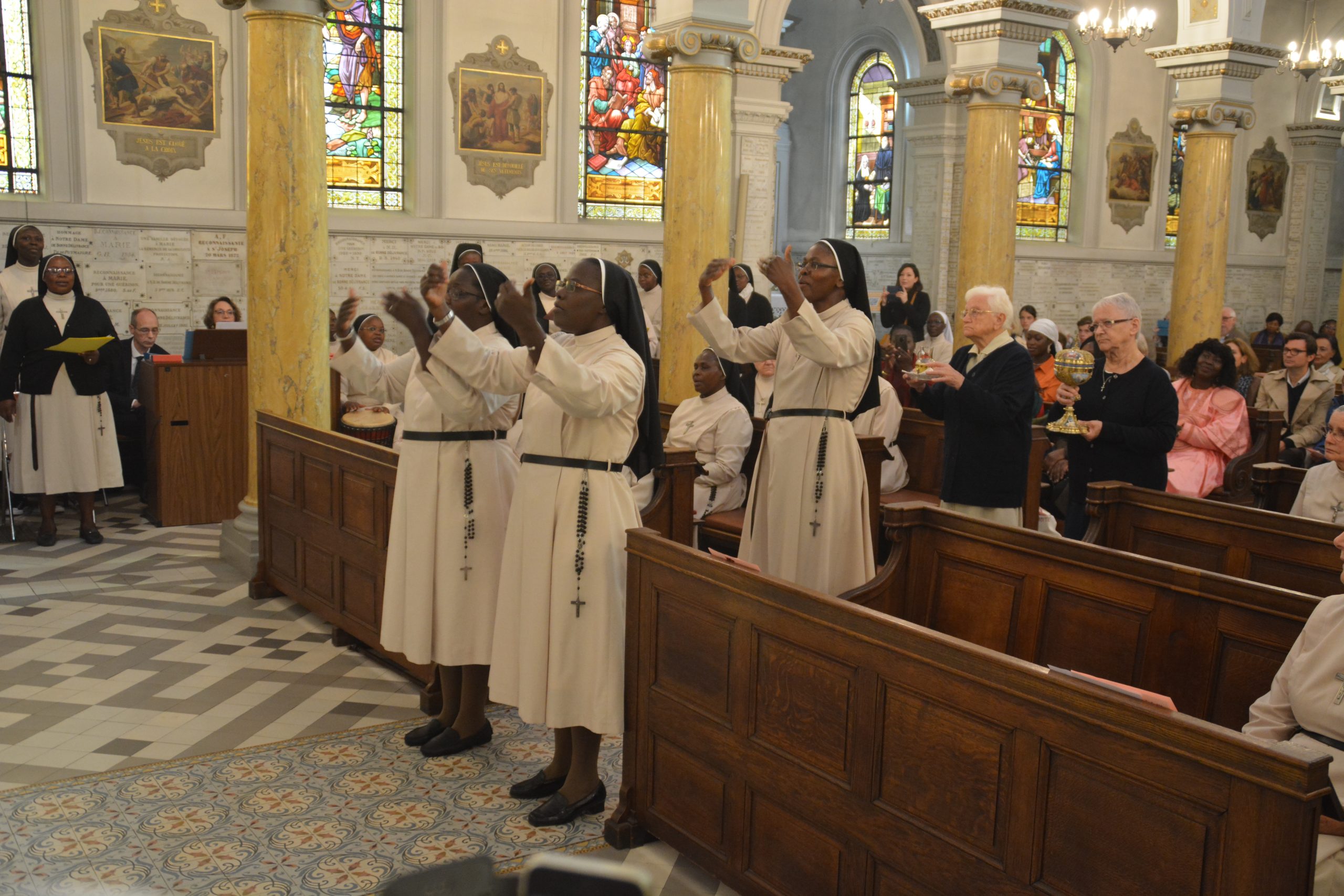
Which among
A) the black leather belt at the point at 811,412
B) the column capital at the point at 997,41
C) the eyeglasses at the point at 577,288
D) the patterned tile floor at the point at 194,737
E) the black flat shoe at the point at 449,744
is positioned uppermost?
the column capital at the point at 997,41

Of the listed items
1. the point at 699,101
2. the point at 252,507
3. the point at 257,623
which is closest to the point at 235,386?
the point at 252,507

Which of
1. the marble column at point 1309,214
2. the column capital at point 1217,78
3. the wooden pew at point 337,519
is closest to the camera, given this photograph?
the wooden pew at point 337,519

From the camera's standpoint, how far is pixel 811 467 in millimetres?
4887

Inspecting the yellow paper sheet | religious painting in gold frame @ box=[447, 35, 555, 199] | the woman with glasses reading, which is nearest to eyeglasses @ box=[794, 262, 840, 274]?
the woman with glasses reading

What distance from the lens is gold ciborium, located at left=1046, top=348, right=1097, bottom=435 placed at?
488 cm

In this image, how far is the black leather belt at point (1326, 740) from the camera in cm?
276

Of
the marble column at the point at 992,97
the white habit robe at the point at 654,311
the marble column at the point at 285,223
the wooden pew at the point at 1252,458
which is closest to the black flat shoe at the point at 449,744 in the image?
the marble column at the point at 285,223

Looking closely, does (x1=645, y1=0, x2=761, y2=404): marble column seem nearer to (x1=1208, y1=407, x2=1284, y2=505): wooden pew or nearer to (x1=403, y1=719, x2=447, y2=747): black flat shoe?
(x1=1208, y1=407, x2=1284, y2=505): wooden pew

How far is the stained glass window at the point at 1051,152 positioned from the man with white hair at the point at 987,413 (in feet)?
44.8

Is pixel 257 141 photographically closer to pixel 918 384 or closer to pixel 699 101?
pixel 699 101

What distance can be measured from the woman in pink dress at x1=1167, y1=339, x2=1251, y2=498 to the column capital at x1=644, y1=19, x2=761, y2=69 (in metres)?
4.35

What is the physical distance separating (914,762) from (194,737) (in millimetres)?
3251

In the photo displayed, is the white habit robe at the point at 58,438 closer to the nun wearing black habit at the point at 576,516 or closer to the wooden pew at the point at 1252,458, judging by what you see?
the nun wearing black habit at the point at 576,516

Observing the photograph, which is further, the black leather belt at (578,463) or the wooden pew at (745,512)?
the wooden pew at (745,512)
